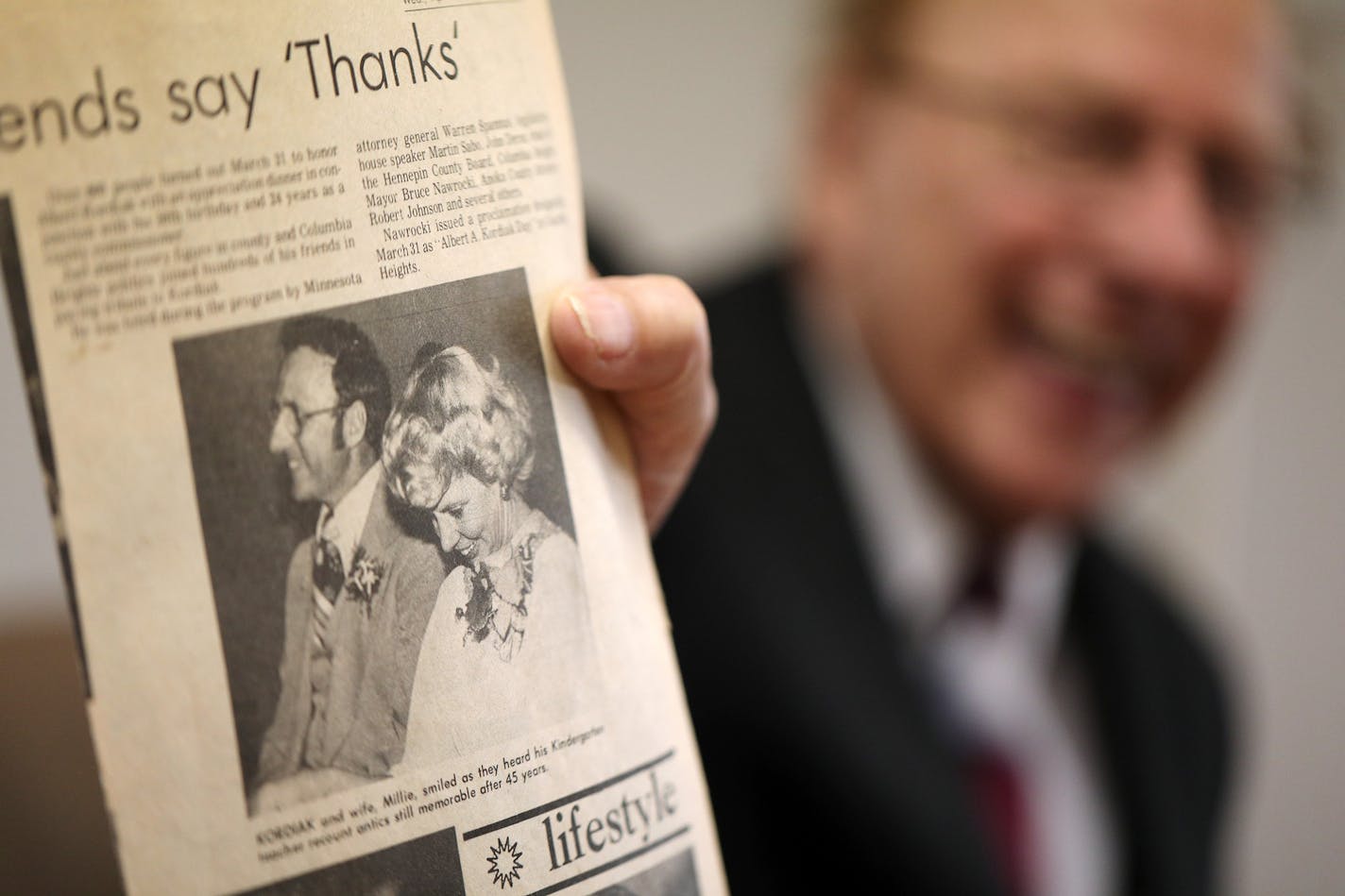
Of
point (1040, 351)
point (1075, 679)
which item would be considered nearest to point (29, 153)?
point (1040, 351)

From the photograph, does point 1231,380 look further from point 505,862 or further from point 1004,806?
point 505,862

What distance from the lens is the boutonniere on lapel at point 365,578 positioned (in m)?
0.30

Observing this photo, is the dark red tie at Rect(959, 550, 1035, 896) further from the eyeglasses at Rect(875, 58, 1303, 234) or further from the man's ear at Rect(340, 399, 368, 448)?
the man's ear at Rect(340, 399, 368, 448)

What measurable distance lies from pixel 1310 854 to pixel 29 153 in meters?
2.12

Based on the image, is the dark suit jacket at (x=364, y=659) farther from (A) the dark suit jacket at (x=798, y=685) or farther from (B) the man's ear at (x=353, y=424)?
(A) the dark suit jacket at (x=798, y=685)

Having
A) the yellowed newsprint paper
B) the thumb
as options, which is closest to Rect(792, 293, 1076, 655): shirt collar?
the thumb

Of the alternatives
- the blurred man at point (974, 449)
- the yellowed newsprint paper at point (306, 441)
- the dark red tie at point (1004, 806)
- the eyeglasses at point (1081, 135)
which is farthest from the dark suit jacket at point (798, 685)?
the yellowed newsprint paper at point (306, 441)

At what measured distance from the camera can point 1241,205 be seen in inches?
42.0

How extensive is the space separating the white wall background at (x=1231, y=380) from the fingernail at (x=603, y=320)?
0.94 m

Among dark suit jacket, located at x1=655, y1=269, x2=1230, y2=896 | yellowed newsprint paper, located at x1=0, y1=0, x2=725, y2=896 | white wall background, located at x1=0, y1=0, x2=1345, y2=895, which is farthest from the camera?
white wall background, located at x1=0, y1=0, x2=1345, y2=895

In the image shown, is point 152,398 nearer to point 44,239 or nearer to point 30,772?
point 44,239

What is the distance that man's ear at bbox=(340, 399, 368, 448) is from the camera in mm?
305

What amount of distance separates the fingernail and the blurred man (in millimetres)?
578

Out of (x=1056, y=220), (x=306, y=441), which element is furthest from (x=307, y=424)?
(x=1056, y=220)
